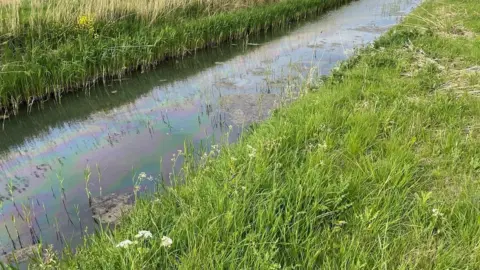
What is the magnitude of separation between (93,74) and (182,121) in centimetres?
293

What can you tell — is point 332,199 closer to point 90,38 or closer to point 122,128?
point 122,128

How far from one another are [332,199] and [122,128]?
4507mm

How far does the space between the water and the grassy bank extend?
13.8 inches

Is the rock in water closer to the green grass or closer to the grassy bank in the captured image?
the green grass

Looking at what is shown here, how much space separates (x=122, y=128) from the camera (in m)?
6.76

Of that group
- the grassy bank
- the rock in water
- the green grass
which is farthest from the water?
the green grass

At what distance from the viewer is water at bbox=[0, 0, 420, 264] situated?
15.0 ft

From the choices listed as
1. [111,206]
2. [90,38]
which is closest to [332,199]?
[111,206]

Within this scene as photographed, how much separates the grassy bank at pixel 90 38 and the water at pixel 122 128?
0.35 meters

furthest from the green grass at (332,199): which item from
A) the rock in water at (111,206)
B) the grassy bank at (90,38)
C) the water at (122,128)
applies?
the grassy bank at (90,38)

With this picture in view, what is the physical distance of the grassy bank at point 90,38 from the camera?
753 centimetres

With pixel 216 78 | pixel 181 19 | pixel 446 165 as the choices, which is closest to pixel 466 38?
pixel 216 78

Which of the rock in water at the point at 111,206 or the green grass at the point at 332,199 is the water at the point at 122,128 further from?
the green grass at the point at 332,199

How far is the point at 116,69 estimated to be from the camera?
29.6 ft
